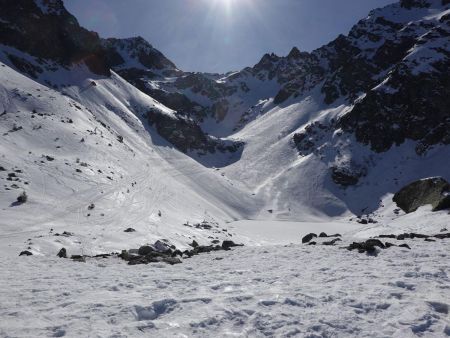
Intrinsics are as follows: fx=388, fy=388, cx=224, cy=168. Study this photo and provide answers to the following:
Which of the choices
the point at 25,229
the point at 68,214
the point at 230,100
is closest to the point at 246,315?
the point at 25,229

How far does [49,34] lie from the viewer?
10456 cm

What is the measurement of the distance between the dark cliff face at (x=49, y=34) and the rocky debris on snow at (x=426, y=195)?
94281 millimetres

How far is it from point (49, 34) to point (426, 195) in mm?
103866

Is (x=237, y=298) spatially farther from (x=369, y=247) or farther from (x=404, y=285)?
(x=369, y=247)

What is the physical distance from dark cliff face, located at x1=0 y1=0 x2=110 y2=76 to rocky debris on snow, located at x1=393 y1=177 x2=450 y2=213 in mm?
94281

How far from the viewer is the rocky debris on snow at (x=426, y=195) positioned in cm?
2723

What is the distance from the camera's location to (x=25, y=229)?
89.9 feet

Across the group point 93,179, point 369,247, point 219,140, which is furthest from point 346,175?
point 369,247

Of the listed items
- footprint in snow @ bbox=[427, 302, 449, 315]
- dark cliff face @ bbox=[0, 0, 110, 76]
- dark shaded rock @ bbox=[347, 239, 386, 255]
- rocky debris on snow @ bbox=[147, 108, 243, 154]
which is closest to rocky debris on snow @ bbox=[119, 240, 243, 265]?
dark shaded rock @ bbox=[347, 239, 386, 255]

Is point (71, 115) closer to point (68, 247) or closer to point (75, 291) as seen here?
point (68, 247)

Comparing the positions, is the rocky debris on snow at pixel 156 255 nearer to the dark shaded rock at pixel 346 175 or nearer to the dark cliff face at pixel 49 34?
the dark shaded rock at pixel 346 175

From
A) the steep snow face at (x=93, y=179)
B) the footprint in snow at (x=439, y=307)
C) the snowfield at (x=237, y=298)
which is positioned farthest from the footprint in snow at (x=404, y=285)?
the steep snow face at (x=93, y=179)

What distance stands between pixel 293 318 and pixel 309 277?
3.89 m

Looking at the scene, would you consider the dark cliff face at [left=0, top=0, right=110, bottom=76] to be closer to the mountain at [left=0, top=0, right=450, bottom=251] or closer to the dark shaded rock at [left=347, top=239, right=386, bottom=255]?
the mountain at [left=0, top=0, right=450, bottom=251]
